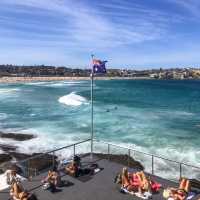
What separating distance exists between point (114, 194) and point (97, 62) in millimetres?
7081

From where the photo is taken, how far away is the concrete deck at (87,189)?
46.1 feet

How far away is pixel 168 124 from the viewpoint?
155 ft

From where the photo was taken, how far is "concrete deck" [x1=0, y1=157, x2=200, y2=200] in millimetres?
14039

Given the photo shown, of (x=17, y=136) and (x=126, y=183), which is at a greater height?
(x=126, y=183)

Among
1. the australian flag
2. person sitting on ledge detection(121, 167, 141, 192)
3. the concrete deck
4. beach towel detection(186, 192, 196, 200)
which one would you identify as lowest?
the concrete deck

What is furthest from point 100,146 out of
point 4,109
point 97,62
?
point 4,109

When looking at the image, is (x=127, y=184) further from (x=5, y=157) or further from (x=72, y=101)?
(x=72, y=101)

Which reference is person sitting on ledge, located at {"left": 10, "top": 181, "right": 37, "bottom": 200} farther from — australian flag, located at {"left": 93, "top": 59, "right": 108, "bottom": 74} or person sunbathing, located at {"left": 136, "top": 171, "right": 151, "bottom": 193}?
australian flag, located at {"left": 93, "top": 59, "right": 108, "bottom": 74}

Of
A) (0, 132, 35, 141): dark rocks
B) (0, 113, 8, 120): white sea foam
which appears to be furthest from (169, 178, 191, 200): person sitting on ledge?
(0, 113, 8, 120): white sea foam

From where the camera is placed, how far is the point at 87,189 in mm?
14789

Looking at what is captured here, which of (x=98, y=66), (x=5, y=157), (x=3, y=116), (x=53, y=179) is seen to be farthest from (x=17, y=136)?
(x=53, y=179)

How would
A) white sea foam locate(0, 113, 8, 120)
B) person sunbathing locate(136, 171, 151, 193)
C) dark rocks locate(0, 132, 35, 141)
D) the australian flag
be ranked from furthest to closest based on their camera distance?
white sea foam locate(0, 113, 8, 120) < dark rocks locate(0, 132, 35, 141) < the australian flag < person sunbathing locate(136, 171, 151, 193)

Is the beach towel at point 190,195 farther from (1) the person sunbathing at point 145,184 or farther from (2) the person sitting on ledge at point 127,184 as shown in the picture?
(2) the person sitting on ledge at point 127,184

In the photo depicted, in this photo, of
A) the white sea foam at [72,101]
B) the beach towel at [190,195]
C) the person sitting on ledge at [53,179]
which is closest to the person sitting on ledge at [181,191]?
the beach towel at [190,195]
